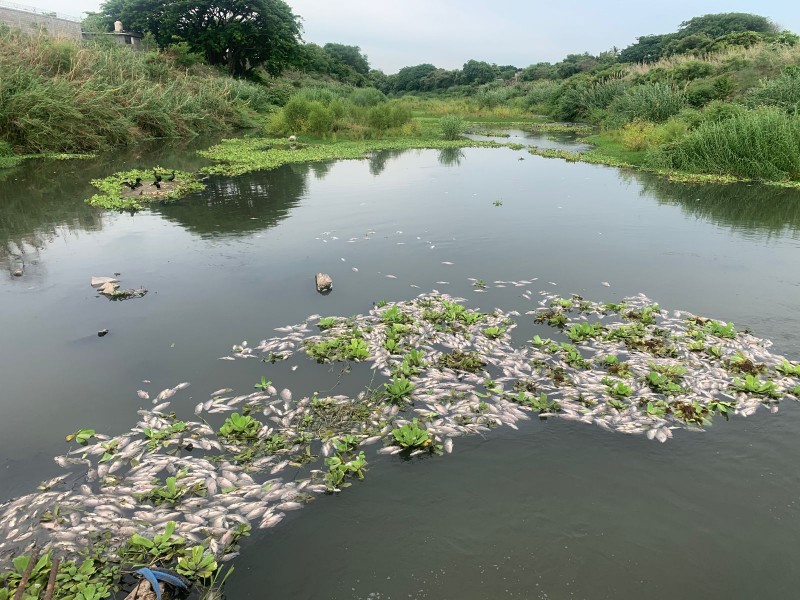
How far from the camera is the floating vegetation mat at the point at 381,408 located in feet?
15.6

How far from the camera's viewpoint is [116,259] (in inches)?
451

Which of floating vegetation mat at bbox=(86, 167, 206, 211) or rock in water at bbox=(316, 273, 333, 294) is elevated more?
floating vegetation mat at bbox=(86, 167, 206, 211)

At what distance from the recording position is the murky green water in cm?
437

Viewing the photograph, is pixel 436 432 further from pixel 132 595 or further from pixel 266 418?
pixel 132 595

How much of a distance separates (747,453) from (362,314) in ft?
19.5

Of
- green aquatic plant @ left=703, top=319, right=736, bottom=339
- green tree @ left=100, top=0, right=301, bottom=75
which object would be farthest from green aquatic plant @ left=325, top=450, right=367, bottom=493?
green tree @ left=100, top=0, right=301, bottom=75

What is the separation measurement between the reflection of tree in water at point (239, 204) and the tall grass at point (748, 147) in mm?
17890

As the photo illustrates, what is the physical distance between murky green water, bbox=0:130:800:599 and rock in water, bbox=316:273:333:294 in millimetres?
273

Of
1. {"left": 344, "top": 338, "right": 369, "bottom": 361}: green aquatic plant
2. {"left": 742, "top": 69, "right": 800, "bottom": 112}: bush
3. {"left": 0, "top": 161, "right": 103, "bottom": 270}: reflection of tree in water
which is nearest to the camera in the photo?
{"left": 344, "top": 338, "right": 369, "bottom": 361}: green aquatic plant

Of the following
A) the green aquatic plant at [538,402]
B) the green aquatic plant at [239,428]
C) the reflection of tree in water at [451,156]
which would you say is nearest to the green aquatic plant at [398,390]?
the green aquatic plant at [538,402]

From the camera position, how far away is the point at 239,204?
16.7m

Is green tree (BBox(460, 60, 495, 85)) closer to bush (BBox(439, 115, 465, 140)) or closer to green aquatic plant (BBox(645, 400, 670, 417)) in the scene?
bush (BBox(439, 115, 465, 140))

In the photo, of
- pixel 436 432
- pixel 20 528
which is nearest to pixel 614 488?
pixel 436 432

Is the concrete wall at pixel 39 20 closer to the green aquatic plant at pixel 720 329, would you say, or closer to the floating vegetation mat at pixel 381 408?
the floating vegetation mat at pixel 381 408
